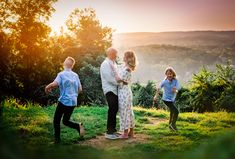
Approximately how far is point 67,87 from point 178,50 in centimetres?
2995

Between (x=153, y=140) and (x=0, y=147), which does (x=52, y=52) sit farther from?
(x=0, y=147)

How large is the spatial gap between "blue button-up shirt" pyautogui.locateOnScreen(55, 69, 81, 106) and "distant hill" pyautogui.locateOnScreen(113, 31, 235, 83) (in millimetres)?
16489

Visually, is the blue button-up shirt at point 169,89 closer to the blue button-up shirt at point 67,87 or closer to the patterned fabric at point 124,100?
the patterned fabric at point 124,100

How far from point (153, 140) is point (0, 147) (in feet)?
23.2

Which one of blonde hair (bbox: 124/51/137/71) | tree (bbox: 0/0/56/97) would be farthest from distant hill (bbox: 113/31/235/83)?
blonde hair (bbox: 124/51/137/71)

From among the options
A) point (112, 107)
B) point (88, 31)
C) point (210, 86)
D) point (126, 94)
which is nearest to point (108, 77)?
point (126, 94)

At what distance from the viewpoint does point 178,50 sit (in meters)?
36.3

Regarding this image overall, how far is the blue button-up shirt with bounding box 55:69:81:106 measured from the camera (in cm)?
713

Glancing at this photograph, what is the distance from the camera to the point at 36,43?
71.7 ft

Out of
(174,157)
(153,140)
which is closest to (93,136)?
(153,140)

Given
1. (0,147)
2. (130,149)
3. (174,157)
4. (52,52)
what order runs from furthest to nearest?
1. (52,52)
2. (130,149)
3. (174,157)
4. (0,147)

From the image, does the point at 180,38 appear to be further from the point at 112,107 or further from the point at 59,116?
the point at 59,116

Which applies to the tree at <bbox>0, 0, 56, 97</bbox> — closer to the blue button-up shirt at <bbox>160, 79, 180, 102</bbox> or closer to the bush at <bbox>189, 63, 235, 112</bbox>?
the bush at <bbox>189, 63, 235, 112</bbox>

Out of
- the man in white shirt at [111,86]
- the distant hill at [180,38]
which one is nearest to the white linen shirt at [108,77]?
the man in white shirt at [111,86]
